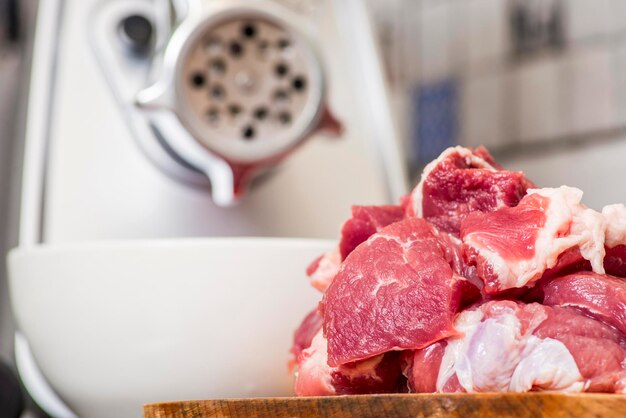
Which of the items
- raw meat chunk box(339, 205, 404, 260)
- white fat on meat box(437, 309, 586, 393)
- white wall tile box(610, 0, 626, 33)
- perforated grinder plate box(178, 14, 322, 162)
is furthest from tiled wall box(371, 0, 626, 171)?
white fat on meat box(437, 309, 586, 393)

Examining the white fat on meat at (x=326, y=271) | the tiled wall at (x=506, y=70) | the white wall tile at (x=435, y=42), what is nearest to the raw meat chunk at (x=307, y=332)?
the white fat on meat at (x=326, y=271)

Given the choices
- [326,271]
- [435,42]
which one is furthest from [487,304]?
[435,42]

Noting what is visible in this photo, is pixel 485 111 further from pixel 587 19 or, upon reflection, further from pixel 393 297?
pixel 393 297

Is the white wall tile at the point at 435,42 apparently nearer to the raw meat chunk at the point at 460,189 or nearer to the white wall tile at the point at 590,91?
the white wall tile at the point at 590,91

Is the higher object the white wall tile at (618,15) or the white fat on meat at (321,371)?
the white wall tile at (618,15)

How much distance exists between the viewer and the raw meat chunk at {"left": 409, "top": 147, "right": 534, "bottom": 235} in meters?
0.62

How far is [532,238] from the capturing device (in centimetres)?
56

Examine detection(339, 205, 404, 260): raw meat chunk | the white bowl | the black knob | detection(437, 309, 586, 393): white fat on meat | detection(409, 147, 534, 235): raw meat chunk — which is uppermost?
the black knob

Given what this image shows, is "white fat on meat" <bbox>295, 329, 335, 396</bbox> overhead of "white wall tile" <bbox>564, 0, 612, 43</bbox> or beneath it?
beneath

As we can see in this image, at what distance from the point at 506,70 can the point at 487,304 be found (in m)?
1.04

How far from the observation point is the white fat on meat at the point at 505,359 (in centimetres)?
50

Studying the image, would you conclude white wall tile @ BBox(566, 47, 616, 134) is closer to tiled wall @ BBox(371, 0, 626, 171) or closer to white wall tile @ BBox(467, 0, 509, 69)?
tiled wall @ BBox(371, 0, 626, 171)

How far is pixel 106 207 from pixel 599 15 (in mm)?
792

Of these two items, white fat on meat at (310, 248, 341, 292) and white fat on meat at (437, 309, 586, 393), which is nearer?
white fat on meat at (437, 309, 586, 393)
